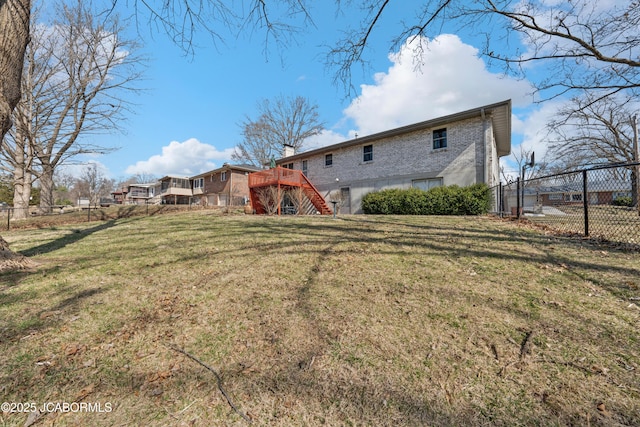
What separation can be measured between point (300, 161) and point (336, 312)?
1919 cm

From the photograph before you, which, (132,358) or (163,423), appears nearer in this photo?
(163,423)

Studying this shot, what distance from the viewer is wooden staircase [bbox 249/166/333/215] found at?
528 inches

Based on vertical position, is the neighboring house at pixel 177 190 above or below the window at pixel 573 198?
above

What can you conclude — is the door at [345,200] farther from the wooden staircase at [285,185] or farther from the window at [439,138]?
the window at [439,138]

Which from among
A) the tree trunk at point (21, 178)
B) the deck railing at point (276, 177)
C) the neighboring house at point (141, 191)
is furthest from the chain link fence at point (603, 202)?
the neighboring house at point (141, 191)

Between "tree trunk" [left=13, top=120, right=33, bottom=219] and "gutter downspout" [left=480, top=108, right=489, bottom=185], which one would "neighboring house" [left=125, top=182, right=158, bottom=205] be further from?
"gutter downspout" [left=480, top=108, right=489, bottom=185]

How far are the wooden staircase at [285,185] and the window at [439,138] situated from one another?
6.89 m

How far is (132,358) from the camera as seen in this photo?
2.00 metres

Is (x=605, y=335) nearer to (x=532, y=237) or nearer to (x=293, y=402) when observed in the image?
(x=293, y=402)

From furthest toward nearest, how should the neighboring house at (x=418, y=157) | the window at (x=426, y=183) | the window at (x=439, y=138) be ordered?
the window at (x=426, y=183)
the window at (x=439, y=138)
the neighboring house at (x=418, y=157)

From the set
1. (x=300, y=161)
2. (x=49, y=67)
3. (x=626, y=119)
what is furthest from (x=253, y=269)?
(x=626, y=119)

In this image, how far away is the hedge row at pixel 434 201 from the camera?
37.7 feet

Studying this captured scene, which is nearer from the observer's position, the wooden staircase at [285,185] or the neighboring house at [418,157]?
the neighboring house at [418,157]

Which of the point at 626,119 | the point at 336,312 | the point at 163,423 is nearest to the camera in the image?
the point at 163,423
